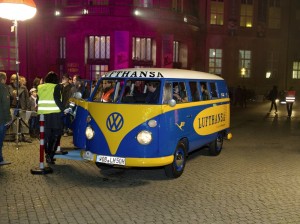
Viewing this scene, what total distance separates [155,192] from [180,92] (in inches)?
90.2

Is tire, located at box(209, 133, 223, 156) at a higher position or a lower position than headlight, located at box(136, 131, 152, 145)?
lower

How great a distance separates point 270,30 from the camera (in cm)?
4222

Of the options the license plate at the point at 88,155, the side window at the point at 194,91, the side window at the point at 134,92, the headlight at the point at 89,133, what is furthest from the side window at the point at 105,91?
the side window at the point at 194,91

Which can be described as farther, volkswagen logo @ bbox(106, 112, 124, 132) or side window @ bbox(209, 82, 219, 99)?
side window @ bbox(209, 82, 219, 99)

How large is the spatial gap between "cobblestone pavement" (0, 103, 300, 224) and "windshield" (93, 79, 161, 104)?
1600 mm

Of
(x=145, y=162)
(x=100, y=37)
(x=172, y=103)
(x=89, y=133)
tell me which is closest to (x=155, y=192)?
(x=145, y=162)

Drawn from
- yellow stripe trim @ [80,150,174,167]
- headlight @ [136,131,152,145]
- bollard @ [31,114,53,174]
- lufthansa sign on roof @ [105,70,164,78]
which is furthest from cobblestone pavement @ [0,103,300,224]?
lufthansa sign on roof @ [105,70,164,78]

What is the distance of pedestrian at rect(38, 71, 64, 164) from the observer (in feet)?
28.7

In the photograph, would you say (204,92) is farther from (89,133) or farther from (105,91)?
(89,133)

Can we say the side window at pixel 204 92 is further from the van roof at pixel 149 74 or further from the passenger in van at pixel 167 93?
the passenger in van at pixel 167 93

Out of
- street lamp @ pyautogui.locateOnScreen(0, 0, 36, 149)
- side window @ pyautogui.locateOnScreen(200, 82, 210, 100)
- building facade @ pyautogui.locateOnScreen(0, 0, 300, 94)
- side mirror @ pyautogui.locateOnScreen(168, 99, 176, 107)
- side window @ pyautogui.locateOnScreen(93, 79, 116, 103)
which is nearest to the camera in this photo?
side mirror @ pyautogui.locateOnScreen(168, 99, 176, 107)

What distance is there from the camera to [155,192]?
274 inches

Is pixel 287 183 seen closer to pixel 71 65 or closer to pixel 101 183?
pixel 101 183

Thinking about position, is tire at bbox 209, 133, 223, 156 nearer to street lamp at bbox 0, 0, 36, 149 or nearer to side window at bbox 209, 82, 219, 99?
side window at bbox 209, 82, 219, 99
